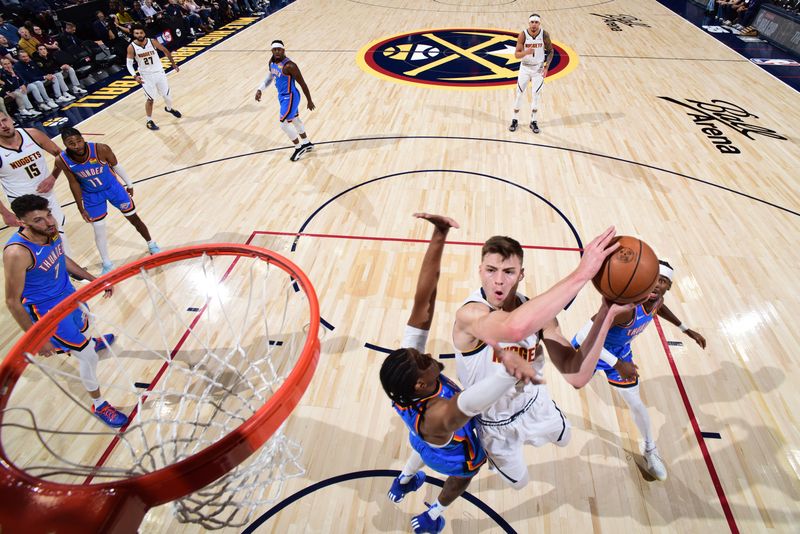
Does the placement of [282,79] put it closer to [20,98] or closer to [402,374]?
[402,374]

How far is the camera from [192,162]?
6.82 meters

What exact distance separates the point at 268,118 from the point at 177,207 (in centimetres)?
304

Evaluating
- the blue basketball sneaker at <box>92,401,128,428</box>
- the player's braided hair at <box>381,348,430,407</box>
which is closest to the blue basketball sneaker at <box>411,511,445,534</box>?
the player's braided hair at <box>381,348,430,407</box>

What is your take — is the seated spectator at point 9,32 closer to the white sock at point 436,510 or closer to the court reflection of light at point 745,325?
the white sock at point 436,510

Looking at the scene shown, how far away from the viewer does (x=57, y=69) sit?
949 cm

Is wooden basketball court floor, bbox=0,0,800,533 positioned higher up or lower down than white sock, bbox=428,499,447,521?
lower down

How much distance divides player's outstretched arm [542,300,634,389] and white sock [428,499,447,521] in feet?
3.92

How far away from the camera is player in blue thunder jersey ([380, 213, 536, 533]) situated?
152cm

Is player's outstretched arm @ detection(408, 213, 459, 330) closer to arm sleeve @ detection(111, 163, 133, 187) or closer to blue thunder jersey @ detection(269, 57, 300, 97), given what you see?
arm sleeve @ detection(111, 163, 133, 187)

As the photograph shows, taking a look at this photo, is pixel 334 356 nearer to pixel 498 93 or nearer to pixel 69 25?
pixel 498 93

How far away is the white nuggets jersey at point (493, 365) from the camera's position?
2.17 metres

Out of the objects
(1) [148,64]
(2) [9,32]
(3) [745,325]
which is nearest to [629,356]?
(3) [745,325]

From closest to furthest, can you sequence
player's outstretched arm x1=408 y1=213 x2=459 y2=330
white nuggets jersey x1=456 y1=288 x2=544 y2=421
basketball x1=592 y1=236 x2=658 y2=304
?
basketball x1=592 y1=236 x2=658 y2=304, white nuggets jersey x1=456 y1=288 x2=544 y2=421, player's outstretched arm x1=408 y1=213 x2=459 y2=330

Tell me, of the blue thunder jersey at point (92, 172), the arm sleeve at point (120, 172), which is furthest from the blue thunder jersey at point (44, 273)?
the arm sleeve at point (120, 172)
